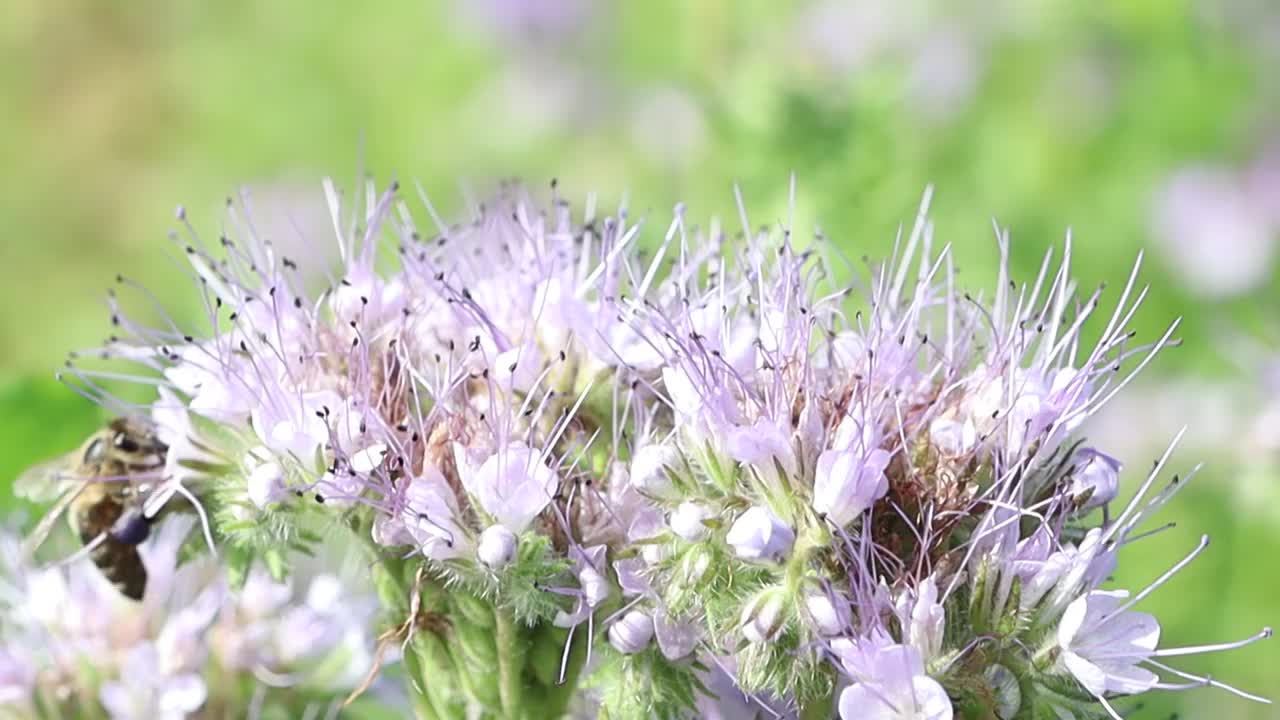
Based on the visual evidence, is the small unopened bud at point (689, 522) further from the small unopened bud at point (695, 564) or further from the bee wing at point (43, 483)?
the bee wing at point (43, 483)

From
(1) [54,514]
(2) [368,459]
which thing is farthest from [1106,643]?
(1) [54,514]

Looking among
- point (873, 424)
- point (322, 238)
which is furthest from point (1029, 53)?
point (873, 424)

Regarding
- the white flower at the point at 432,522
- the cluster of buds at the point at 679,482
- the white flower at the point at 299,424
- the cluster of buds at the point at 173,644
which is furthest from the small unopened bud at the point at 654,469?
the cluster of buds at the point at 173,644

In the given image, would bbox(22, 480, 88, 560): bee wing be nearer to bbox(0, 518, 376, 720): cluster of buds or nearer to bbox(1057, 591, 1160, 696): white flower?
bbox(0, 518, 376, 720): cluster of buds

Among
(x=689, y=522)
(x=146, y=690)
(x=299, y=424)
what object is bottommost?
(x=146, y=690)

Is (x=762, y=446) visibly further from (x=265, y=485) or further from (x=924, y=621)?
(x=265, y=485)

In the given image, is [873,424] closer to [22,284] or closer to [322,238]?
[322,238]
